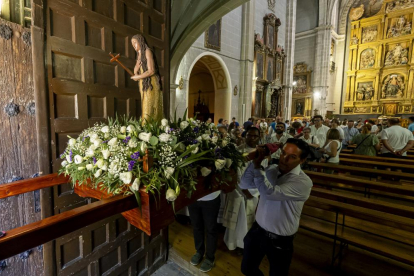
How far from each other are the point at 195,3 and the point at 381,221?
4.55 meters

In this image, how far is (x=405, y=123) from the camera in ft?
54.6

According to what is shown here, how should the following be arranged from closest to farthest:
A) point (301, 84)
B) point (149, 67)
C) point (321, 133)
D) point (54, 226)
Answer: point (54, 226) < point (149, 67) < point (321, 133) < point (301, 84)

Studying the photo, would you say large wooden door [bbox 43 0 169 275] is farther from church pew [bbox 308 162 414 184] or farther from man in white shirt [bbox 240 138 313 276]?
church pew [bbox 308 162 414 184]

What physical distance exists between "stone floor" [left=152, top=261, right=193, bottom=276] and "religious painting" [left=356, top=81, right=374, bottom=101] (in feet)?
77.6

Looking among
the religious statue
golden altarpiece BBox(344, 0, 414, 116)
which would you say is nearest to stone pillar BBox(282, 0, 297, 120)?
the religious statue

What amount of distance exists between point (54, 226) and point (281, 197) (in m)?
1.57

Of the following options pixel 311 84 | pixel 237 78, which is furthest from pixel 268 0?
pixel 311 84

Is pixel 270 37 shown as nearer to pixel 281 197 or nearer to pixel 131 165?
pixel 281 197

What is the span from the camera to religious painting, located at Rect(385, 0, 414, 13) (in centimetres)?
1773

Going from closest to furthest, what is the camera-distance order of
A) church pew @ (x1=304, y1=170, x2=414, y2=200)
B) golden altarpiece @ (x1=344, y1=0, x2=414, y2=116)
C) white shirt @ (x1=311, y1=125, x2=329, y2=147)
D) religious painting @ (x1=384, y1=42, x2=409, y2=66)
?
church pew @ (x1=304, y1=170, x2=414, y2=200) < white shirt @ (x1=311, y1=125, x2=329, y2=147) < golden altarpiece @ (x1=344, y1=0, x2=414, y2=116) < religious painting @ (x1=384, y1=42, x2=409, y2=66)

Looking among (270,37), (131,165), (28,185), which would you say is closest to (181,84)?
(28,185)

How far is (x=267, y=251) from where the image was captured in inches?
76.2

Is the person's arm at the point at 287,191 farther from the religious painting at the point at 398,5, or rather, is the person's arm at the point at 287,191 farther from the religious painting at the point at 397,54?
the religious painting at the point at 398,5

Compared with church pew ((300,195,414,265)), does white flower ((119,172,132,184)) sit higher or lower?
higher
